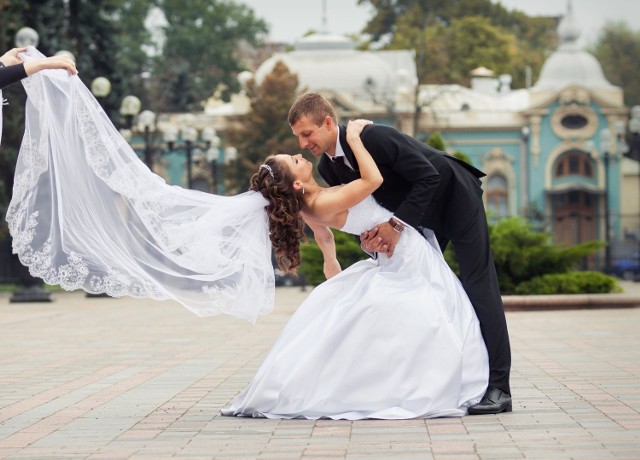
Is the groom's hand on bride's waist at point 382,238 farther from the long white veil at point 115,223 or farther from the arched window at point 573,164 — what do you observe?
the arched window at point 573,164

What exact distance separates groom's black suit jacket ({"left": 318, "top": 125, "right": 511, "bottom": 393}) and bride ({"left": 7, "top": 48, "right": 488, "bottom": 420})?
10 cm

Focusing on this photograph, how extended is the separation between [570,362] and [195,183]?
52726 millimetres

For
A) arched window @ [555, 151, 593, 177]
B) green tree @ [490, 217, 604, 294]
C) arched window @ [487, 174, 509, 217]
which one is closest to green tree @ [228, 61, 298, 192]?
arched window @ [487, 174, 509, 217]

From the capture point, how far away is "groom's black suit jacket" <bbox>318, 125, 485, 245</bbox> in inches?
308

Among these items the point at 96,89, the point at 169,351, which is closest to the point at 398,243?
the point at 169,351

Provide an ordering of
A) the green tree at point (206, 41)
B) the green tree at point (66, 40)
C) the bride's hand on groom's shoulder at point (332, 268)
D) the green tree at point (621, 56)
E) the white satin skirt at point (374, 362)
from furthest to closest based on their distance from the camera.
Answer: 1. the green tree at point (621, 56)
2. the green tree at point (206, 41)
3. the green tree at point (66, 40)
4. the bride's hand on groom's shoulder at point (332, 268)
5. the white satin skirt at point (374, 362)

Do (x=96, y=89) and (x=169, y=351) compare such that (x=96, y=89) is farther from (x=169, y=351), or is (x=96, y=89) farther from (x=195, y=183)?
(x=195, y=183)

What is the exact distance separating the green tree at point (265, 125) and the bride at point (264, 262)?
4736 cm

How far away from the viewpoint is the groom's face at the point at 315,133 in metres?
7.61

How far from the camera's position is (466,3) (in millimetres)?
79875

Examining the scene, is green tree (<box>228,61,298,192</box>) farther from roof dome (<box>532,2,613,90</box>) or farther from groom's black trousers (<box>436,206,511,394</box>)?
groom's black trousers (<box>436,206,511,394</box>)

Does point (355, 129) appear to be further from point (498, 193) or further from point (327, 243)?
point (498, 193)

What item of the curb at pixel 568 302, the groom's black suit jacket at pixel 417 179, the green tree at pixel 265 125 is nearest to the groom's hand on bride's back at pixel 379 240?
the groom's black suit jacket at pixel 417 179

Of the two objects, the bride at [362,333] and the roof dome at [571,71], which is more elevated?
the roof dome at [571,71]
